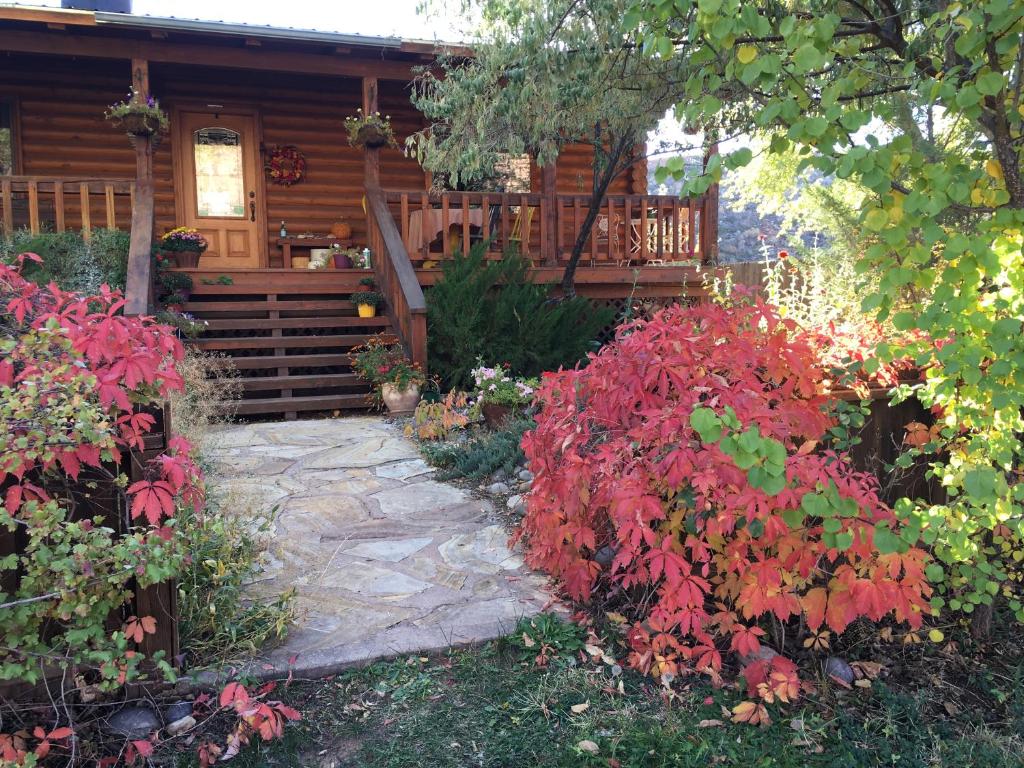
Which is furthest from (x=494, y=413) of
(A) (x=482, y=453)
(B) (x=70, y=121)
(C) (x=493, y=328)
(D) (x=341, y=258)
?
(B) (x=70, y=121)

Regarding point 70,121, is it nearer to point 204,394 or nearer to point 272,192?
point 272,192

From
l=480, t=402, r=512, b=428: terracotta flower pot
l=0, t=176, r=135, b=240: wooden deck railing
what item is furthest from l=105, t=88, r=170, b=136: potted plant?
l=480, t=402, r=512, b=428: terracotta flower pot

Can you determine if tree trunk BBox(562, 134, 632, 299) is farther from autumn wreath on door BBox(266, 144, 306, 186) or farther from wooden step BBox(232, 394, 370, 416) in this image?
autumn wreath on door BBox(266, 144, 306, 186)

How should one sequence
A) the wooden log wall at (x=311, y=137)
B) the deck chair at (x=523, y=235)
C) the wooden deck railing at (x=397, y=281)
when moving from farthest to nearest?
1. the wooden log wall at (x=311, y=137)
2. the deck chair at (x=523, y=235)
3. the wooden deck railing at (x=397, y=281)

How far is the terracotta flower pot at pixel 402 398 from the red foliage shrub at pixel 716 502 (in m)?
3.89

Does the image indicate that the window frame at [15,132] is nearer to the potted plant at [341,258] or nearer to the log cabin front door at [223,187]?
the log cabin front door at [223,187]

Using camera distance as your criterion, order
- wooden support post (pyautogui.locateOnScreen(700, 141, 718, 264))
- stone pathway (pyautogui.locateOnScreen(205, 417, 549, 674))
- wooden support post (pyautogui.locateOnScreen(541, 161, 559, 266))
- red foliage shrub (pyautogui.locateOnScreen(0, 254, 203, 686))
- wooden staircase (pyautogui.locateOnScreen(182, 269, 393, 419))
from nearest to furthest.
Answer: red foliage shrub (pyautogui.locateOnScreen(0, 254, 203, 686))
stone pathway (pyautogui.locateOnScreen(205, 417, 549, 674))
wooden staircase (pyautogui.locateOnScreen(182, 269, 393, 419))
wooden support post (pyautogui.locateOnScreen(541, 161, 559, 266))
wooden support post (pyautogui.locateOnScreen(700, 141, 718, 264))

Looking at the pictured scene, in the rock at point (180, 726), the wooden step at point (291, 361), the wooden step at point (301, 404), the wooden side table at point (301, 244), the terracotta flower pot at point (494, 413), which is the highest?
the wooden side table at point (301, 244)

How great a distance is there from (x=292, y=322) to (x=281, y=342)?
0.25 meters

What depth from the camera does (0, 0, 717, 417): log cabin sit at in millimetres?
7754

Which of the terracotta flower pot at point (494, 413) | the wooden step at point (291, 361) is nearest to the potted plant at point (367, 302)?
the wooden step at point (291, 361)

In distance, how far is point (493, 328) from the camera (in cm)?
717

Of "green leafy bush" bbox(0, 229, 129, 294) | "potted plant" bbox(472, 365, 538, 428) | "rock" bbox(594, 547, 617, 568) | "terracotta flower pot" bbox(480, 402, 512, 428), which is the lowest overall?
"rock" bbox(594, 547, 617, 568)

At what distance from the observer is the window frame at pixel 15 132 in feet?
31.5
